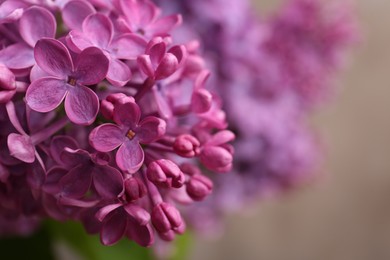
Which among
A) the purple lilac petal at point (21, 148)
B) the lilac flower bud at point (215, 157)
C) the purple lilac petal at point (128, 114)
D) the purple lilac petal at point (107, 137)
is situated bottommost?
the lilac flower bud at point (215, 157)

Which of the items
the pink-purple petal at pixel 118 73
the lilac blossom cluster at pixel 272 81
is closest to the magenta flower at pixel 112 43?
the pink-purple petal at pixel 118 73

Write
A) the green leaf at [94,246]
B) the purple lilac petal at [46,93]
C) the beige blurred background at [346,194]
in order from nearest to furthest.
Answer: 1. the purple lilac petal at [46,93]
2. the green leaf at [94,246]
3. the beige blurred background at [346,194]

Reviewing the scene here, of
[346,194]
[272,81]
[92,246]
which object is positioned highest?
[272,81]

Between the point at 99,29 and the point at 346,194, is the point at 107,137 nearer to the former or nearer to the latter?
the point at 99,29

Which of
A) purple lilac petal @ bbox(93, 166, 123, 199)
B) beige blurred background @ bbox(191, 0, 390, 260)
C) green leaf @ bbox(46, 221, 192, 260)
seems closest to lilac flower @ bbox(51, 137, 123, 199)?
purple lilac petal @ bbox(93, 166, 123, 199)

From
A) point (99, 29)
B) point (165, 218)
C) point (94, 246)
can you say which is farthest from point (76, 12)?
point (94, 246)

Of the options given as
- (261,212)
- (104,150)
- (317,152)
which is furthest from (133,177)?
(261,212)

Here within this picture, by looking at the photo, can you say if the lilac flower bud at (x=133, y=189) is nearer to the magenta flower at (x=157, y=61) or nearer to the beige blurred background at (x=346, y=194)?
the magenta flower at (x=157, y=61)
